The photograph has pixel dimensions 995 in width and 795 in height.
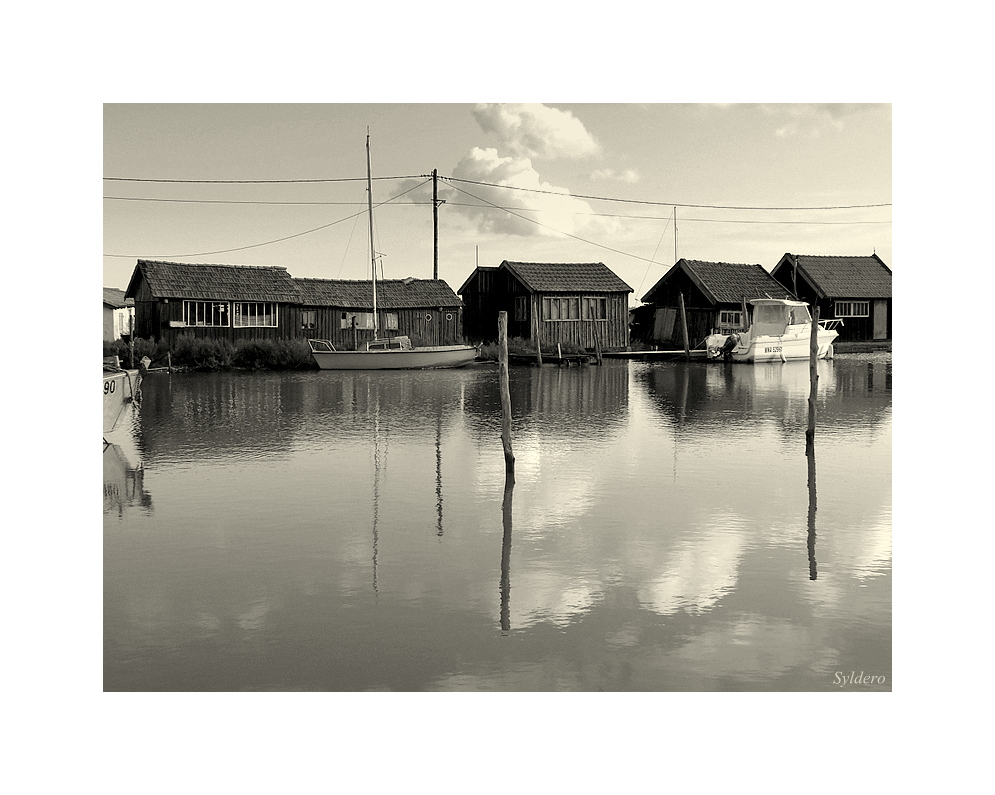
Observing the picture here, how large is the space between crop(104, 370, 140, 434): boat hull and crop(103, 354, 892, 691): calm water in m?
0.66

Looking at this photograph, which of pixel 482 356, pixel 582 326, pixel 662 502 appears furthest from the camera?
pixel 582 326

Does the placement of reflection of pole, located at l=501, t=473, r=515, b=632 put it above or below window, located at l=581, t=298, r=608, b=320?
below

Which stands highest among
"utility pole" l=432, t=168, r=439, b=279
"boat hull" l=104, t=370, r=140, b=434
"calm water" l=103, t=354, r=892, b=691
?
"utility pole" l=432, t=168, r=439, b=279

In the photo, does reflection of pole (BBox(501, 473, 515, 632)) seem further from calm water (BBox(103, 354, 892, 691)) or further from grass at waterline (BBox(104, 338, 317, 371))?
grass at waterline (BBox(104, 338, 317, 371))

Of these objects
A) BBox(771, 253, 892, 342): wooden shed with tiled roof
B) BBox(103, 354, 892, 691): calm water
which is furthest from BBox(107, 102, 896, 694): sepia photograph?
BBox(771, 253, 892, 342): wooden shed with tiled roof

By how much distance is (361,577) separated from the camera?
924cm

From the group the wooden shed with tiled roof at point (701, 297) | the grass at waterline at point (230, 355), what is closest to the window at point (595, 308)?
the wooden shed with tiled roof at point (701, 297)

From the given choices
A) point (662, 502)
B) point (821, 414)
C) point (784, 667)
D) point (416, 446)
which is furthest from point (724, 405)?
point (784, 667)

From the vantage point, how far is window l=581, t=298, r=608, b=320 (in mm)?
45812

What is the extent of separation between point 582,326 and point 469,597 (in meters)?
37.6

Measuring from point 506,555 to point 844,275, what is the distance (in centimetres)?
4694

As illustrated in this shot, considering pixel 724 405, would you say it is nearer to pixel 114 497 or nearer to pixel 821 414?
pixel 821 414

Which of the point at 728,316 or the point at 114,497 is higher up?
the point at 728,316

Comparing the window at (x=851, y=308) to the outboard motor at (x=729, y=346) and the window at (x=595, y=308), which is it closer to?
the outboard motor at (x=729, y=346)
